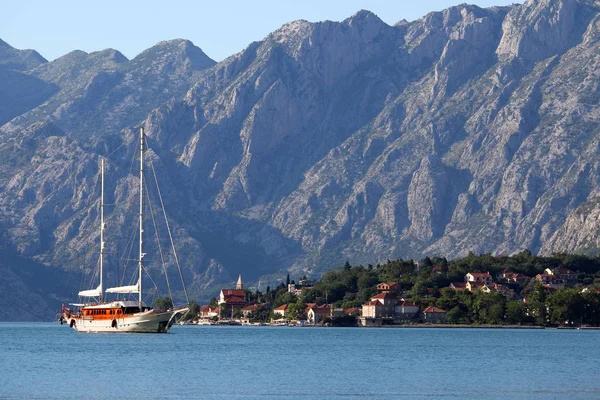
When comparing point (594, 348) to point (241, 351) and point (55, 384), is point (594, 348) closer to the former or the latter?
point (241, 351)

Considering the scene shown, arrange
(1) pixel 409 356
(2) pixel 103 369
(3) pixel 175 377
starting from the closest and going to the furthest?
(3) pixel 175 377
(2) pixel 103 369
(1) pixel 409 356

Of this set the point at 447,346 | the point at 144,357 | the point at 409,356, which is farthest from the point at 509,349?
the point at 144,357

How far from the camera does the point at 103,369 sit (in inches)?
5374

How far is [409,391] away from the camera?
11500 centimetres

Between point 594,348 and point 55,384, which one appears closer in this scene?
point 55,384

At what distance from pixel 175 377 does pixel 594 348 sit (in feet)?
268

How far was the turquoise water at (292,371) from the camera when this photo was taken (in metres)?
113

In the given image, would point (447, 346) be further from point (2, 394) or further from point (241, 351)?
point (2, 394)

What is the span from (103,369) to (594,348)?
266ft

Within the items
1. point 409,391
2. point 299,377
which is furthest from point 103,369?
point 409,391

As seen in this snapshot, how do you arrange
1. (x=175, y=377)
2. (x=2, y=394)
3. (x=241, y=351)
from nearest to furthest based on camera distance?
(x=2, y=394), (x=175, y=377), (x=241, y=351)

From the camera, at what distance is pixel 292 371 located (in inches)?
5418

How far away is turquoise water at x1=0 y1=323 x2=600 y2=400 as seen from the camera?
4456 inches

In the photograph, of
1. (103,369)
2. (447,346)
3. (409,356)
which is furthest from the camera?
(447,346)
